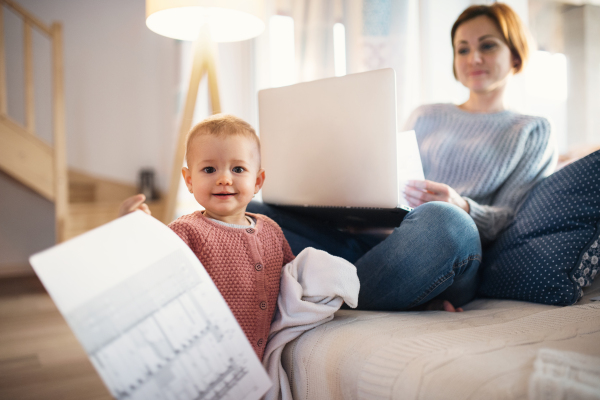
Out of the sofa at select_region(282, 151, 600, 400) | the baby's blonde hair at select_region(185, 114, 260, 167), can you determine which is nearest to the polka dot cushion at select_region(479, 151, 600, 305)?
the sofa at select_region(282, 151, 600, 400)

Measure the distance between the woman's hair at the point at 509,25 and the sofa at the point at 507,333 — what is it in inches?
20.5

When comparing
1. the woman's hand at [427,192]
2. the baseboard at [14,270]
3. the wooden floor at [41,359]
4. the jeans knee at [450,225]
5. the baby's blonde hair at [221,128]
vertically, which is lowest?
the baseboard at [14,270]

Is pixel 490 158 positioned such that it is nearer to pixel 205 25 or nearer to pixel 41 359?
pixel 205 25

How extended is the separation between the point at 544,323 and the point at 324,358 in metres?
0.39

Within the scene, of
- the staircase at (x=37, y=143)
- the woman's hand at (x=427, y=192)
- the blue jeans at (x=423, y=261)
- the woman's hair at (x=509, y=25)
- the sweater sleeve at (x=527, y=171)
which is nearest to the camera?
the blue jeans at (x=423, y=261)

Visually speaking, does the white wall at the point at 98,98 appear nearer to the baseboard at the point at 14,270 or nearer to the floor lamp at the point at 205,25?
the baseboard at the point at 14,270

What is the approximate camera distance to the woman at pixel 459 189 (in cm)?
90

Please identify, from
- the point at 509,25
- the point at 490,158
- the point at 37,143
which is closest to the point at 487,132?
the point at 490,158

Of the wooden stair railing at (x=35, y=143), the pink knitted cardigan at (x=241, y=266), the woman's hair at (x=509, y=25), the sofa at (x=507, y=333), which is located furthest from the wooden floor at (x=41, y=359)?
the woman's hair at (x=509, y=25)

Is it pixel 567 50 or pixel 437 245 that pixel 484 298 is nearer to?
pixel 437 245

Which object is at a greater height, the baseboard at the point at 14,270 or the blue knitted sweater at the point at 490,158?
the blue knitted sweater at the point at 490,158

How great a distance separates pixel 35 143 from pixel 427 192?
8.58ft

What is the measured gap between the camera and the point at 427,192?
3.49ft

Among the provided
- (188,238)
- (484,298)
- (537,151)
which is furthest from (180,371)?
(537,151)
